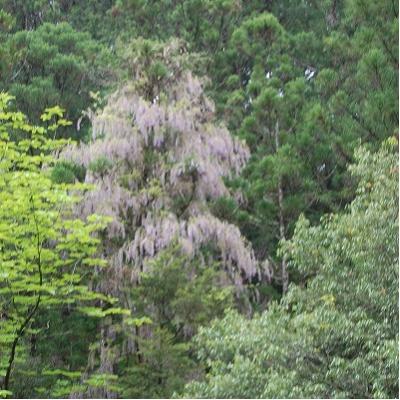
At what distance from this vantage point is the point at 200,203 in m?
7.94

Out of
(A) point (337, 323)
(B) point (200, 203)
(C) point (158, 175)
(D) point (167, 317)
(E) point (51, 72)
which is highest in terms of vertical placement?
(E) point (51, 72)

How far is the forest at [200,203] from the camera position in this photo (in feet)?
15.4

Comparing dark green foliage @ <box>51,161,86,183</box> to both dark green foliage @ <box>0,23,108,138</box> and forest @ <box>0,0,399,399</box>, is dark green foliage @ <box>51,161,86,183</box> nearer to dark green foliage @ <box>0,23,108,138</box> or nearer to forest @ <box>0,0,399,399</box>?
forest @ <box>0,0,399,399</box>

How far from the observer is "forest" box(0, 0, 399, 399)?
184 inches

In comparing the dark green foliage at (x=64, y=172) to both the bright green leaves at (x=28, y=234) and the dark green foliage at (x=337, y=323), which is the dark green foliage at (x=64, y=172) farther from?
the dark green foliage at (x=337, y=323)

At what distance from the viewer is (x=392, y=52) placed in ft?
27.7

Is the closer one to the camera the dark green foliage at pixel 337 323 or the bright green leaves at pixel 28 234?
the dark green foliage at pixel 337 323

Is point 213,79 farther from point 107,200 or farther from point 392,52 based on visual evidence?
point 107,200

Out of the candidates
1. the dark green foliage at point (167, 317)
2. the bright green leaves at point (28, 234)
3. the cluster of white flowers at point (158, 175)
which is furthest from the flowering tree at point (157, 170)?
the bright green leaves at point (28, 234)

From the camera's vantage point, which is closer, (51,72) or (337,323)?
(337,323)

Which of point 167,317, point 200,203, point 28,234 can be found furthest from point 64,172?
point 28,234

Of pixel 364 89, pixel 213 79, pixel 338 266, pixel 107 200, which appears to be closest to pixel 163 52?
pixel 107 200

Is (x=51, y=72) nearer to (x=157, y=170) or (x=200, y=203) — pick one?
(x=157, y=170)

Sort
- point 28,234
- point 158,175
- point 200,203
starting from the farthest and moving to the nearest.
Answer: point 200,203
point 158,175
point 28,234
